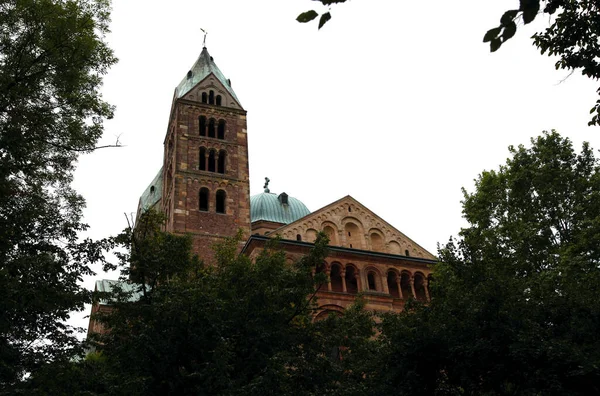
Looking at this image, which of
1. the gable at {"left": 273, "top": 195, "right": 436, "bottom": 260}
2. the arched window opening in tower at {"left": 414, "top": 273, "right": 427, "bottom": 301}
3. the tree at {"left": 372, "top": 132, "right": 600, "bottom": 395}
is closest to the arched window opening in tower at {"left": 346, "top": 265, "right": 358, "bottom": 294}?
the gable at {"left": 273, "top": 195, "right": 436, "bottom": 260}

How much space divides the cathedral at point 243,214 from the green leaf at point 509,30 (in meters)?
14.7

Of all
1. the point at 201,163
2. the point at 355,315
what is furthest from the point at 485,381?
the point at 201,163

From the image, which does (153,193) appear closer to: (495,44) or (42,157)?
(42,157)

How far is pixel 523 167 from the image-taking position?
893 inches

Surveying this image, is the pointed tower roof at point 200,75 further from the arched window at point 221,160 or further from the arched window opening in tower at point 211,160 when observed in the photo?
the arched window at point 221,160

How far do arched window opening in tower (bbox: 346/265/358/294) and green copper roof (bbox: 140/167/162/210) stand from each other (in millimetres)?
27496

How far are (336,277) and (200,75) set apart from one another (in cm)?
2584

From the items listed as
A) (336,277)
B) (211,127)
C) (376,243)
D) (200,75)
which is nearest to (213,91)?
(200,75)

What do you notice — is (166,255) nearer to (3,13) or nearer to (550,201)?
(3,13)

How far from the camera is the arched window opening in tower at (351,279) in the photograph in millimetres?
28484

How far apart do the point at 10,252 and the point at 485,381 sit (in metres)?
11.2

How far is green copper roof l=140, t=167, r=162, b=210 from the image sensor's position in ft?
172

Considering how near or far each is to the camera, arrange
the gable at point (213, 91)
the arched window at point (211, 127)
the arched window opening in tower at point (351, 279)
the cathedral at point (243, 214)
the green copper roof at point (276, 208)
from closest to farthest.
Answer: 1. the cathedral at point (243, 214)
2. the arched window opening in tower at point (351, 279)
3. the arched window at point (211, 127)
4. the gable at point (213, 91)
5. the green copper roof at point (276, 208)

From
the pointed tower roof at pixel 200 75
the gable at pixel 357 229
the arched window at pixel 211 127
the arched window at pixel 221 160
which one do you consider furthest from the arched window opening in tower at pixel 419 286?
the pointed tower roof at pixel 200 75
